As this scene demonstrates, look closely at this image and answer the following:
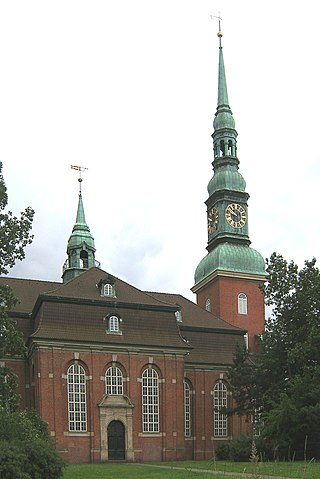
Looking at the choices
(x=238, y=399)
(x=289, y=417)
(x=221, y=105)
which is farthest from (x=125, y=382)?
(x=221, y=105)

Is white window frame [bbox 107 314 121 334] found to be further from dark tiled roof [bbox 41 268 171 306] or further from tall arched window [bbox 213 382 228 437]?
tall arched window [bbox 213 382 228 437]

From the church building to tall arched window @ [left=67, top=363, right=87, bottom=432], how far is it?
65mm

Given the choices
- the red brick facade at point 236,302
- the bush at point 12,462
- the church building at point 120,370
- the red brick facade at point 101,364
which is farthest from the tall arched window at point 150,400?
the bush at point 12,462

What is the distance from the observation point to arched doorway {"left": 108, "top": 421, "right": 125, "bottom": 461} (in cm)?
4641

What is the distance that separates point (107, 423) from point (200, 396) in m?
9.70

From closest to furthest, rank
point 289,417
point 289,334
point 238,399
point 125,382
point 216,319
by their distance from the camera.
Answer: point 289,417, point 289,334, point 238,399, point 125,382, point 216,319

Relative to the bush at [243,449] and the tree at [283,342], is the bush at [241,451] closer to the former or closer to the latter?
the bush at [243,449]

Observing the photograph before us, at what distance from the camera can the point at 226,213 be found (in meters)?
65.1

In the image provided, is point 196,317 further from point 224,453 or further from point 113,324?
point 224,453

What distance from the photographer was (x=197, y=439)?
52469 mm

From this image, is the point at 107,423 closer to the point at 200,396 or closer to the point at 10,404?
the point at 200,396

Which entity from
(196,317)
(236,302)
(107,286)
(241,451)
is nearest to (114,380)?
(107,286)

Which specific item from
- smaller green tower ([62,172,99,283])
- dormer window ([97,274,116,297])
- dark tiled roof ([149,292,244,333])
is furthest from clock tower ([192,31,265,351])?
dormer window ([97,274,116,297])

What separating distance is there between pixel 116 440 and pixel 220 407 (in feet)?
33.5
